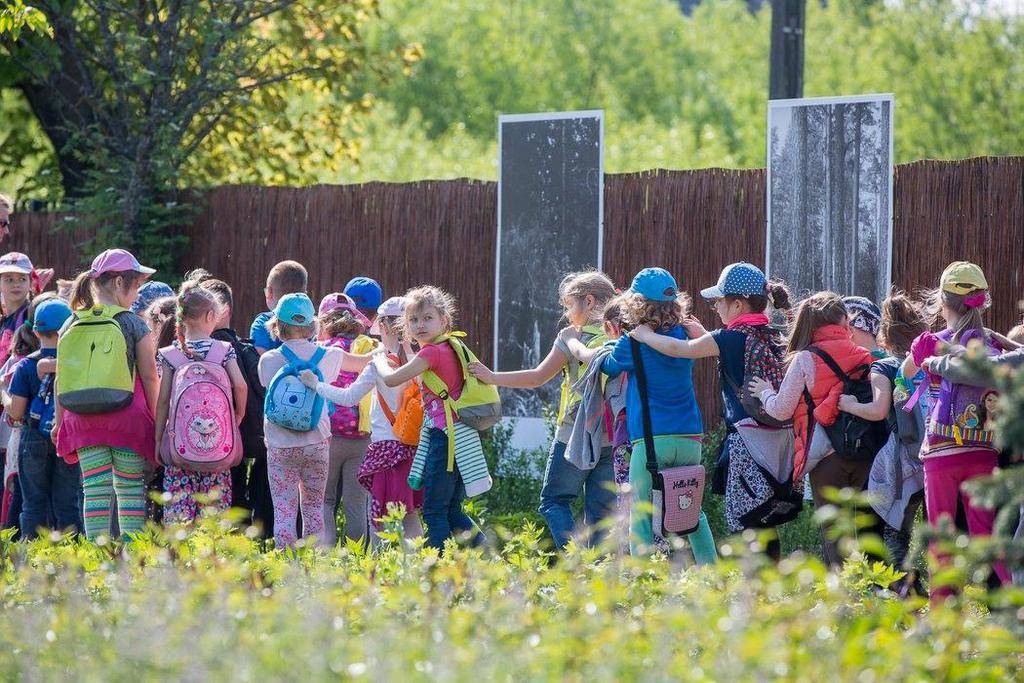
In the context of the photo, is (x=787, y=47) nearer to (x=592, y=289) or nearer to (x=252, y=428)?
(x=592, y=289)

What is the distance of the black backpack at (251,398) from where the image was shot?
8164 millimetres

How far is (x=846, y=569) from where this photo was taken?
506 cm

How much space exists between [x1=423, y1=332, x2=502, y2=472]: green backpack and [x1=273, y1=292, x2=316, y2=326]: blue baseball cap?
30.2 inches

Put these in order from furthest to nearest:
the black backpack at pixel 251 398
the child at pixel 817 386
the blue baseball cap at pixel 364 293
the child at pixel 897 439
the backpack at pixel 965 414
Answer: the blue baseball cap at pixel 364 293, the black backpack at pixel 251 398, the child at pixel 897 439, the child at pixel 817 386, the backpack at pixel 965 414

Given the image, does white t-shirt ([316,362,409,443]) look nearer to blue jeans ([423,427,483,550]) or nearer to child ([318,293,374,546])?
child ([318,293,374,546])

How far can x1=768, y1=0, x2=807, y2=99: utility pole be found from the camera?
39.4 ft

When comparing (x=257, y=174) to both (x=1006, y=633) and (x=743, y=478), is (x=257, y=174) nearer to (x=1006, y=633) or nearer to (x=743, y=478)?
(x=743, y=478)

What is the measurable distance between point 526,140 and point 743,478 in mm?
4007

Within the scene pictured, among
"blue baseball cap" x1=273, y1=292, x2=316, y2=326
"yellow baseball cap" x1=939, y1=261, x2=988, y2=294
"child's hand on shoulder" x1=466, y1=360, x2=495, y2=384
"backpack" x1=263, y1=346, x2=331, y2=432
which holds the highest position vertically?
"yellow baseball cap" x1=939, y1=261, x2=988, y2=294

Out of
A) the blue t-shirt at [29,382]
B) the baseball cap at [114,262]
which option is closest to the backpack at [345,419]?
the baseball cap at [114,262]

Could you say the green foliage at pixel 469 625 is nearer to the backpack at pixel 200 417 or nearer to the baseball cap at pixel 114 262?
the backpack at pixel 200 417

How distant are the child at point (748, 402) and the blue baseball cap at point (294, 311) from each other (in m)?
1.83

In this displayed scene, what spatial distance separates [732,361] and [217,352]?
265 cm

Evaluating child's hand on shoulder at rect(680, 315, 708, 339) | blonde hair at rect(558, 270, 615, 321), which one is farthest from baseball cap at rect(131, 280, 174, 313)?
child's hand on shoulder at rect(680, 315, 708, 339)
